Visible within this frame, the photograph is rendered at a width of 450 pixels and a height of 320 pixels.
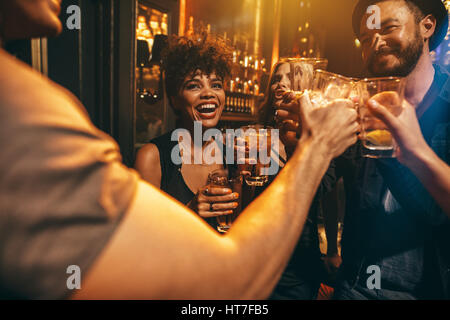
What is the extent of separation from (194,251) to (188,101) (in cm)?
168

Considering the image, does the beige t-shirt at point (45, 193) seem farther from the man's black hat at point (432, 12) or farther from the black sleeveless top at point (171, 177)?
the man's black hat at point (432, 12)

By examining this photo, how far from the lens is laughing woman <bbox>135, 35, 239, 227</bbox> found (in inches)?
73.8

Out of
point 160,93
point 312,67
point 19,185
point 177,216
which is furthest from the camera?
point 160,93

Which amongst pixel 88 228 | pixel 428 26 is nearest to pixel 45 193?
pixel 88 228

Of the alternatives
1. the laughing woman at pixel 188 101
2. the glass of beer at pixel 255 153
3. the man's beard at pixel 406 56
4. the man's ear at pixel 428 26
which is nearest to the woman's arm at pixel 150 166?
the laughing woman at pixel 188 101

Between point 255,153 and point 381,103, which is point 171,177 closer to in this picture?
point 255,153

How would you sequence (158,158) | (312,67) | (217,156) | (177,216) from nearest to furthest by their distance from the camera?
Result: (177,216)
(312,67)
(158,158)
(217,156)

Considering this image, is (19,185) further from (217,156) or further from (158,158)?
(217,156)

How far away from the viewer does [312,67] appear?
1317 millimetres

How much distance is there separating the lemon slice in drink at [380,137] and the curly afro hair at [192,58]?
1.43 m

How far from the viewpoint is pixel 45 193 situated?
0.44m
